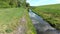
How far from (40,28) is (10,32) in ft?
31.2

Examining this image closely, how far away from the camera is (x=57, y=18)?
26.8 metres

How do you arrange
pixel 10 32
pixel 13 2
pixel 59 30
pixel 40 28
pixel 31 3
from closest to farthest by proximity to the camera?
pixel 10 32 → pixel 59 30 → pixel 40 28 → pixel 13 2 → pixel 31 3

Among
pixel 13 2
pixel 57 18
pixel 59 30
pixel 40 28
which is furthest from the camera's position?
pixel 13 2

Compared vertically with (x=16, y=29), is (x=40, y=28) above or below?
below

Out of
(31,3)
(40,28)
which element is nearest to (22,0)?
(31,3)

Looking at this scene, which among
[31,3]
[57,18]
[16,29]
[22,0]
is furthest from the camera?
[31,3]

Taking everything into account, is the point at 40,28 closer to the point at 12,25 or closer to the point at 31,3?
the point at 12,25

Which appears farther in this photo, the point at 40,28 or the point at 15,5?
the point at 15,5

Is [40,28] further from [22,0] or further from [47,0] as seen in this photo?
[47,0]

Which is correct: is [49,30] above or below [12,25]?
below

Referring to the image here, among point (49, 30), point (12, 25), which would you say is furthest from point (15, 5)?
point (12, 25)

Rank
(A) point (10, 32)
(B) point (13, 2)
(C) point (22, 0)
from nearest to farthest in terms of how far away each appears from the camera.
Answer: (A) point (10, 32)
(B) point (13, 2)
(C) point (22, 0)

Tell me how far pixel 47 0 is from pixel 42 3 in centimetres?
183

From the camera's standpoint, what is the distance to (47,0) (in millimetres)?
44656
